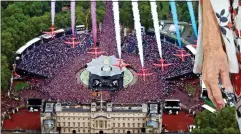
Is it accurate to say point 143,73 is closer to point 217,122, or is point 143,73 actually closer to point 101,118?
point 101,118

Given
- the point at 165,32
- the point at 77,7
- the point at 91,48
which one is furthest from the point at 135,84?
the point at 77,7

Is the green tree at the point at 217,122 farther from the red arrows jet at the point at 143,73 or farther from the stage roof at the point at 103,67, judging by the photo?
the stage roof at the point at 103,67

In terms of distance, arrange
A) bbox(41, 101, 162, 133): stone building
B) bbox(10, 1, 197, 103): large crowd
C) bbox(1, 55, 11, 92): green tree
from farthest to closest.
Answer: bbox(1, 55, 11, 92): green tree
bbox(10, 1, 197, 103): large crowd
bbox(41, 101, 162, 133): stone building

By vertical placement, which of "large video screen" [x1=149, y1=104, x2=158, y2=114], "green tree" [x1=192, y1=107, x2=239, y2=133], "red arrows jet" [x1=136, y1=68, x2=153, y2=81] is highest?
"red arrows jet" [x1=136, y1=68, x2=153, y2=81]

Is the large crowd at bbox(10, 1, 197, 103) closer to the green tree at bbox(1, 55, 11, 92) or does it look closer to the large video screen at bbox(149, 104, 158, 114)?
the green tree at bbox(1, 55, 11, 92)

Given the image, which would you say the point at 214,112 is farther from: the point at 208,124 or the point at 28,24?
the point at 28,24

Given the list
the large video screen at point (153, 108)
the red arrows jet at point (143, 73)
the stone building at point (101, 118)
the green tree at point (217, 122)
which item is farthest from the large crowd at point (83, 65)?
the green tree at point (217, 122)

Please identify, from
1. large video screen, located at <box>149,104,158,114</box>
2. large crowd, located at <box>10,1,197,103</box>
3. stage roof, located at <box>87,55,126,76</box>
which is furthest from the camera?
stage roof, located at <box>87,55,126,76</box>

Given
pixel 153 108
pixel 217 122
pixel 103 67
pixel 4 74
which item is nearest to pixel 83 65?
pixel 103 67

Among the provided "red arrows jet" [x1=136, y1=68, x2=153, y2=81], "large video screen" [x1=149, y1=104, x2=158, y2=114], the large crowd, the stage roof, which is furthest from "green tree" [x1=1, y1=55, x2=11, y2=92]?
"large video screen" [x1=149, y1=104, x2=158, y2=114]
